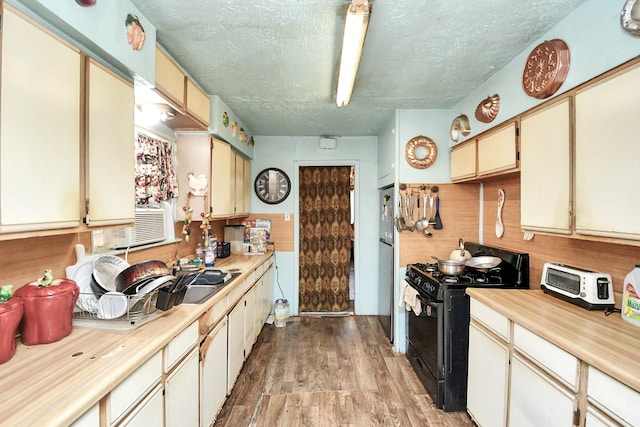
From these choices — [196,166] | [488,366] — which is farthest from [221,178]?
[488,366]

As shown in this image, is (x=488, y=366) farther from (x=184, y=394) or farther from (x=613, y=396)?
(x=184, y=394)

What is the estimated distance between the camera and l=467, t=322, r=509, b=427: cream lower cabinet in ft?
5.38

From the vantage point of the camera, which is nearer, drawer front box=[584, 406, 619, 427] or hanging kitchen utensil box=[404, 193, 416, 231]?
drawer front box=[584, 406, 619, 427]

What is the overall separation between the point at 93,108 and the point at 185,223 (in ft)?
4.55

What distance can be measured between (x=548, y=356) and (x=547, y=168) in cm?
100

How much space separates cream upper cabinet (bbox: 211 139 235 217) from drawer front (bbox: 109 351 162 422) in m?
1.58

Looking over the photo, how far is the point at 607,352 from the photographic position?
1109 mm

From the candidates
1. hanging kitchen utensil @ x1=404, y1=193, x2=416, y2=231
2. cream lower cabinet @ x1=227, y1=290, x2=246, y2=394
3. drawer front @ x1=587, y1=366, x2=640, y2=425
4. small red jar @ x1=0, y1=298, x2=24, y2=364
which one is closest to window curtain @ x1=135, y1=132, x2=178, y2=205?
cream lower cabinet @ x1=227, y1=290, x2=246, y2=394

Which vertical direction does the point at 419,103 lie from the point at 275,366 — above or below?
above

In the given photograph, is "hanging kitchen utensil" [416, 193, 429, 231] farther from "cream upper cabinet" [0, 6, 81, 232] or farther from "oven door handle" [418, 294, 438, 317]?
"cream upper cabinet" [0, 6, 81, 232]

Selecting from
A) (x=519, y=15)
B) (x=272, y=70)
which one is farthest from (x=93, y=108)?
(x=519, y=15)

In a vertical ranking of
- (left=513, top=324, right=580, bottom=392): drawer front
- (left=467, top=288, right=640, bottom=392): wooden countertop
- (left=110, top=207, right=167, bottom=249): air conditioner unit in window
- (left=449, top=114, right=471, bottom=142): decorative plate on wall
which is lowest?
(left=513, top=324, right=580, bottom=392): drawer front

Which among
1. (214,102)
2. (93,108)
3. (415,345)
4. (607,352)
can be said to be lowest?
(415,345)

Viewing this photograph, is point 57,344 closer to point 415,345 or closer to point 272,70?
point 272,70
